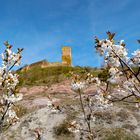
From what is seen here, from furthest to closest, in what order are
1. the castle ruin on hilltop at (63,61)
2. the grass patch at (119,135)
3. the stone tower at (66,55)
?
1. the stone tower at (66,55)
2. the castle ruin on hilltop at (63,61)
3. the grass patch at (119,135)

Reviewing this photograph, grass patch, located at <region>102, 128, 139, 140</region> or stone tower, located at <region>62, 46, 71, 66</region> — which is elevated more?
stone tower, located at <region>62, 46, 71, 66</region>

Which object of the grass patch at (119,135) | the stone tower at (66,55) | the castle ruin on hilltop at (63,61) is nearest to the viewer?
the grass patch at (119,135)

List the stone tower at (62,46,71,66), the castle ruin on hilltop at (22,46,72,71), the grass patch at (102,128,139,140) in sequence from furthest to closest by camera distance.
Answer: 1. the stone tower at (62,46,71,66)
2. the castle ruin on hilltop at (22,46,72,71)
3. the grass patch at (102,128,139,140)

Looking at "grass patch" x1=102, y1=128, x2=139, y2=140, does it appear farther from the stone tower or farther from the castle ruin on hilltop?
the stone tower

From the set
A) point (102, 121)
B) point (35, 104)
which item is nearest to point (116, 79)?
point (102, 121)

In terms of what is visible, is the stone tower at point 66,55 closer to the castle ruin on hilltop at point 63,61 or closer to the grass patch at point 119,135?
the castle ruin on hilltop at point 63,61

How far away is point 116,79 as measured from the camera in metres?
4.44

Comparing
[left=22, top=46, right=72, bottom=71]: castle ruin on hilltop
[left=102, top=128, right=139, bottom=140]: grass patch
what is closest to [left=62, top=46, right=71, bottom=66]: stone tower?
[left=22, top=46, right=72, bottom=71]: castle ruin on hilltop

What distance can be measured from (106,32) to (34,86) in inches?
605

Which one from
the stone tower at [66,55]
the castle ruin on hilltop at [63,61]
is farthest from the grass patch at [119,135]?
the stone tower at [66,55]

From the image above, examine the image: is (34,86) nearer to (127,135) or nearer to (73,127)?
(127,135)

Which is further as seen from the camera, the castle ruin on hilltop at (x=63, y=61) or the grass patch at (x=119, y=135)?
the castle ruin on hilltop at (x=63, y=61)

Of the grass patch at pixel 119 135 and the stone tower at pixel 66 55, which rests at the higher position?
the stone tower at pixel 66 55

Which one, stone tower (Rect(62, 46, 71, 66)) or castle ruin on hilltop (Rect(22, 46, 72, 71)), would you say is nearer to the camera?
castle ruin on hilltop (Rect(22, 46, 72, 71))
